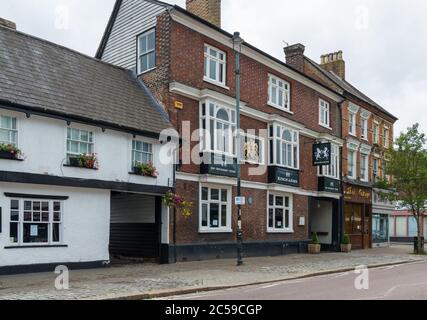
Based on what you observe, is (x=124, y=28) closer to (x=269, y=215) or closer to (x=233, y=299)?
(x=269, y=215)

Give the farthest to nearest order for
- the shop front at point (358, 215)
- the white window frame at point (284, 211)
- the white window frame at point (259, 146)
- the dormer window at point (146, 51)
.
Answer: the shop front at point (358, 215), the white window frame at point (284, 211), the white window frame at point (259, 146), the dormer window at point (146, 51)

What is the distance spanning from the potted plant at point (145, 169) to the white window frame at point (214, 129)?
8.83ft

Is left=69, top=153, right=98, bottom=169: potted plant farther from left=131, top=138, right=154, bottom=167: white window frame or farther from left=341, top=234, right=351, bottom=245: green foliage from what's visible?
left=341, top=234, right=351, bottom=245: green foliage

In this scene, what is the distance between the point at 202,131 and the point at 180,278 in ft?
25.4

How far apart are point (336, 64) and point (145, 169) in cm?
2329

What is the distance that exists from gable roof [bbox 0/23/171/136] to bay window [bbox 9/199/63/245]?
2.84m

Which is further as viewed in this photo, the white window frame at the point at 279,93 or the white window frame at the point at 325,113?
the white window frame at the point at 325,113

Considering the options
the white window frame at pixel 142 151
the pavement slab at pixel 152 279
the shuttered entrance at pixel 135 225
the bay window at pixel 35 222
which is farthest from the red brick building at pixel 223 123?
the bay window at pixel 35 222

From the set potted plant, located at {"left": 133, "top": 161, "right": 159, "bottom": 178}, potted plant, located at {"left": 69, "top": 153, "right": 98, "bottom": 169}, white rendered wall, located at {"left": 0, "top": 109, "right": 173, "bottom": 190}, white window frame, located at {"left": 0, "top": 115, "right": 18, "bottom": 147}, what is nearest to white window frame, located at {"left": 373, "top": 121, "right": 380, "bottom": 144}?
white rendered wall, located at {"left": 0, "top": 109, "right": 173, "bottom": 190}

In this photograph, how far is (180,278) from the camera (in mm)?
14688

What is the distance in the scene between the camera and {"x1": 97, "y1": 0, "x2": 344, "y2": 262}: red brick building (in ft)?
66.9

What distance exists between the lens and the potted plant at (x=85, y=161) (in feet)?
53.9

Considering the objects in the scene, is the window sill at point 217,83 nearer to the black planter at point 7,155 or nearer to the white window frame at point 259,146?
the white window frame at point 259,146
